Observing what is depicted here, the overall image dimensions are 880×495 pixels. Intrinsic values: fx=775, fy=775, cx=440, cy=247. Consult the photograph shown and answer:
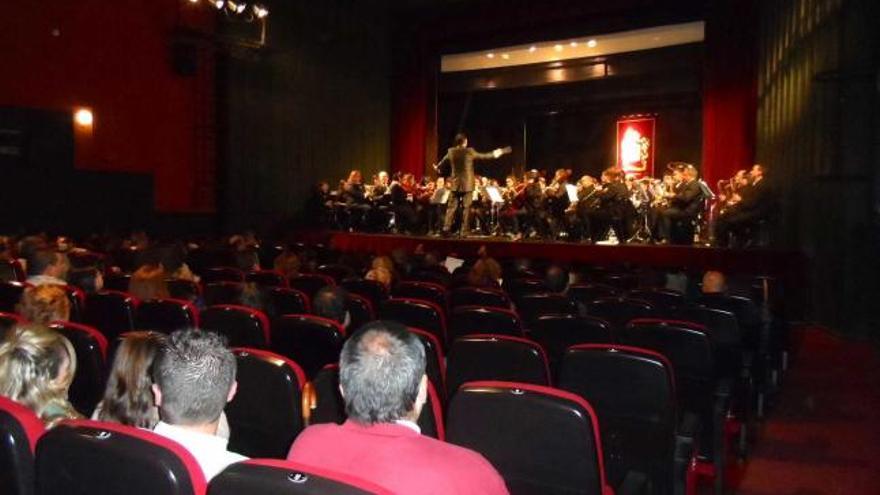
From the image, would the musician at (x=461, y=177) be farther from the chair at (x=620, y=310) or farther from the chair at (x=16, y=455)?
the chair at (x=16, y=455)

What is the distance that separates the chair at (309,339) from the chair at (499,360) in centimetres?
65

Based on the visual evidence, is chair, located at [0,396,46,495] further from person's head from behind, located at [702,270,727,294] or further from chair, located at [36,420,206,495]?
person's head from behind, located at [702,270,727,294]

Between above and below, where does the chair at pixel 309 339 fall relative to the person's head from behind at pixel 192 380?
below

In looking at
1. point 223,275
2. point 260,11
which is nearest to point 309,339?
point 223,275

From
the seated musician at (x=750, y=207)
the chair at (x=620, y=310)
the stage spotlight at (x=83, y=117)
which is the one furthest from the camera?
the stage spotlight at (x=83, y=117)

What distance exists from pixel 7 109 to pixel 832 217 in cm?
1134

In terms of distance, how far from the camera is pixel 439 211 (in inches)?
569

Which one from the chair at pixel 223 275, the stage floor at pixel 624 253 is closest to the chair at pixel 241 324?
the chair at pixel 223 275

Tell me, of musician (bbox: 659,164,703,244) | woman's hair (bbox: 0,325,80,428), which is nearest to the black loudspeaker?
musician (bbox: 659,164,703,244)

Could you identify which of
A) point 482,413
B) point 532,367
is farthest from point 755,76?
point 482,413

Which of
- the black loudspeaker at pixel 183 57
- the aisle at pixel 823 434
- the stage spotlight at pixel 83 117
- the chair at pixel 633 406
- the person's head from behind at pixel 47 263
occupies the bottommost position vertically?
the aisle at pixel 823 434

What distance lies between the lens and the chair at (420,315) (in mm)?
4777

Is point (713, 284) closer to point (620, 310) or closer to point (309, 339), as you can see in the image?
point (620, 310)

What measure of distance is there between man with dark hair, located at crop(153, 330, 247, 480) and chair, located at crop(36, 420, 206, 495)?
25cm
